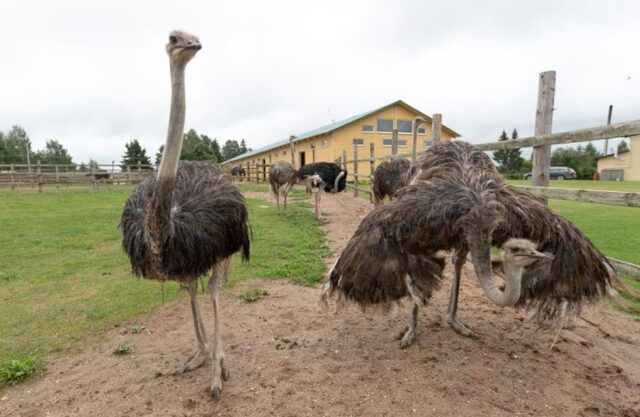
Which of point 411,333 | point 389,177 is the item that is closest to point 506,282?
point 411,333

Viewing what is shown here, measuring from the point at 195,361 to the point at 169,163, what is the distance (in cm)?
149

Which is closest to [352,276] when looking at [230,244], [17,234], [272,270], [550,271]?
[230,244]

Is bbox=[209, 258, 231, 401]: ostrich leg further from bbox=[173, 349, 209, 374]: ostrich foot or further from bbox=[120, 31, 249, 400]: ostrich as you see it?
bbox=[173, 349, 209, 374]: ostrich foot

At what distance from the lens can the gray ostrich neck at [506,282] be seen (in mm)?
2277

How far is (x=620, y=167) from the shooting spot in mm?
32000

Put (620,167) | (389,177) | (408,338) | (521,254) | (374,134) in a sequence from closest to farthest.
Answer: (521,254)
(408,338)
(389,177)
(374,134)
(620,167)

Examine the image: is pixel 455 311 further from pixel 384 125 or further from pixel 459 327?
pixel 384 125

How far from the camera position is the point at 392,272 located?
269 centimetres

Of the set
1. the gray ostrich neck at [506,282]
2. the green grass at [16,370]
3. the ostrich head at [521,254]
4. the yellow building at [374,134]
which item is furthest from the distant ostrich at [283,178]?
the yellow building at [374,134]

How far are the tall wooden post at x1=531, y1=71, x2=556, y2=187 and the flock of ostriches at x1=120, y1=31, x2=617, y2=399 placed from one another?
2.08 m

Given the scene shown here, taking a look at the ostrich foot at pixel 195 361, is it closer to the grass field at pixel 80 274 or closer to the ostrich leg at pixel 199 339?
the ostrich leg at pixel 199 339

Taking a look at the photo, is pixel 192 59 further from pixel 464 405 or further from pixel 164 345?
pixel 464 405

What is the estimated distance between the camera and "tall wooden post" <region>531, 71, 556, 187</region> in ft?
15.2

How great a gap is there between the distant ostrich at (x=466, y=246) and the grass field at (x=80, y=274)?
2222 mm
